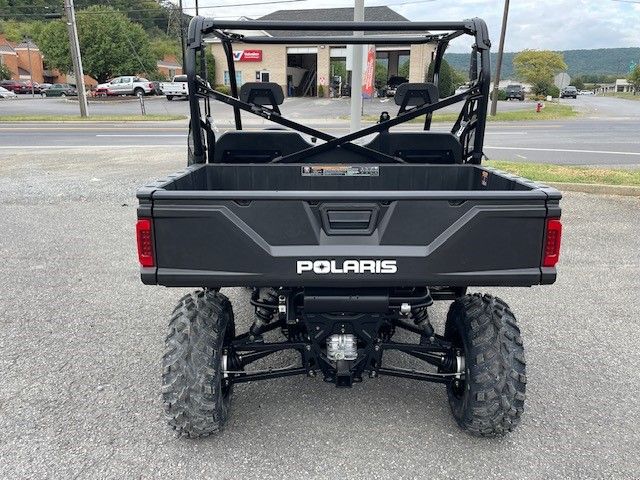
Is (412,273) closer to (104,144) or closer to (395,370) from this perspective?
(395,370)

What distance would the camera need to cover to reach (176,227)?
2531mm

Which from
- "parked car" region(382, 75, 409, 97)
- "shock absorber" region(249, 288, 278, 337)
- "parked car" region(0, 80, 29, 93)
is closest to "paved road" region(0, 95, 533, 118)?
"parked car" region(382, 75, 409, 97)

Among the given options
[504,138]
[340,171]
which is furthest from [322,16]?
[504,138]

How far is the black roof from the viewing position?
162 inches

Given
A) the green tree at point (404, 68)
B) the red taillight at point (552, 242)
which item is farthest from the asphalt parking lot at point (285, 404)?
the green tree at point (404, 68)

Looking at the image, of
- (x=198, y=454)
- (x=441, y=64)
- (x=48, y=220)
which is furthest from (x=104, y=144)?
(x=198, y=454)

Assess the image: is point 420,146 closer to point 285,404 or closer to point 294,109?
point 285,404

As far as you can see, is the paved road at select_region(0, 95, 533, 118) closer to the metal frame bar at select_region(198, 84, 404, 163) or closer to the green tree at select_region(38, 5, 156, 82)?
the metal frame bar at select_region(198, 84, 404, 163)

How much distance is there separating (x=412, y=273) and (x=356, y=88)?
684cm

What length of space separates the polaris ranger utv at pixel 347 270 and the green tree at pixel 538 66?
62920mm

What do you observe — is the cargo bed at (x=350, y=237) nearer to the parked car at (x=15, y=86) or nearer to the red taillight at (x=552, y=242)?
the red taillight at (x=552, y=242)

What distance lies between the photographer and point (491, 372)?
9.34ft

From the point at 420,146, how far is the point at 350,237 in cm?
191

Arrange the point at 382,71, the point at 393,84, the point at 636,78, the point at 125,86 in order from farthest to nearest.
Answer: the point at 636,78, the point at 125,86, the point at 382,71, the point at 393,84
